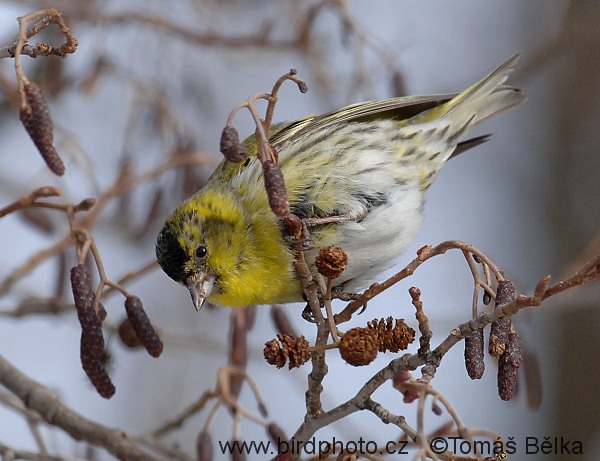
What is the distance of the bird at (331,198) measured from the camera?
2889mm

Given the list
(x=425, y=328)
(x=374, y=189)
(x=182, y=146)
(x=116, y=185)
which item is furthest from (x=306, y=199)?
(x=425, y=328)

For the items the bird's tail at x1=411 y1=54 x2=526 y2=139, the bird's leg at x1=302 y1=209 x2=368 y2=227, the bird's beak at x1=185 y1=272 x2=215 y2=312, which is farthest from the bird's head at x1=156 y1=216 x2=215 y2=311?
the bird's tail at x1=411 y1=54 x2=526 y2=139

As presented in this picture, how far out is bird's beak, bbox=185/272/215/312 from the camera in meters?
2.85

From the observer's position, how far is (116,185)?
10.3 feet

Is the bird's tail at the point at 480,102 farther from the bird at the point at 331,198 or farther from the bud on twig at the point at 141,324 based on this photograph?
the bud on twig at the point at 141,324

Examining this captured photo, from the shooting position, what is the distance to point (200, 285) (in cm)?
288

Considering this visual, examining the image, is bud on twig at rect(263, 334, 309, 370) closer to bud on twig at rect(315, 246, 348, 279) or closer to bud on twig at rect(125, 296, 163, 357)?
bud on twig at rect(315, 246, 348, 279)

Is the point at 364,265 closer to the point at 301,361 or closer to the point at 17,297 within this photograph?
the point at 301,361

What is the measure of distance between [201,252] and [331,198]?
477 mm

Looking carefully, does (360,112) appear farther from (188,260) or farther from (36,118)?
(36,118)

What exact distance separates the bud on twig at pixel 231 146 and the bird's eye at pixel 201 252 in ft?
3.62

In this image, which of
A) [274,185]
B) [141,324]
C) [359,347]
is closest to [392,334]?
[359,347]

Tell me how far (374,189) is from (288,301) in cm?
50

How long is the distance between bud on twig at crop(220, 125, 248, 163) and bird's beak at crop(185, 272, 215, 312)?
1.06 metres
